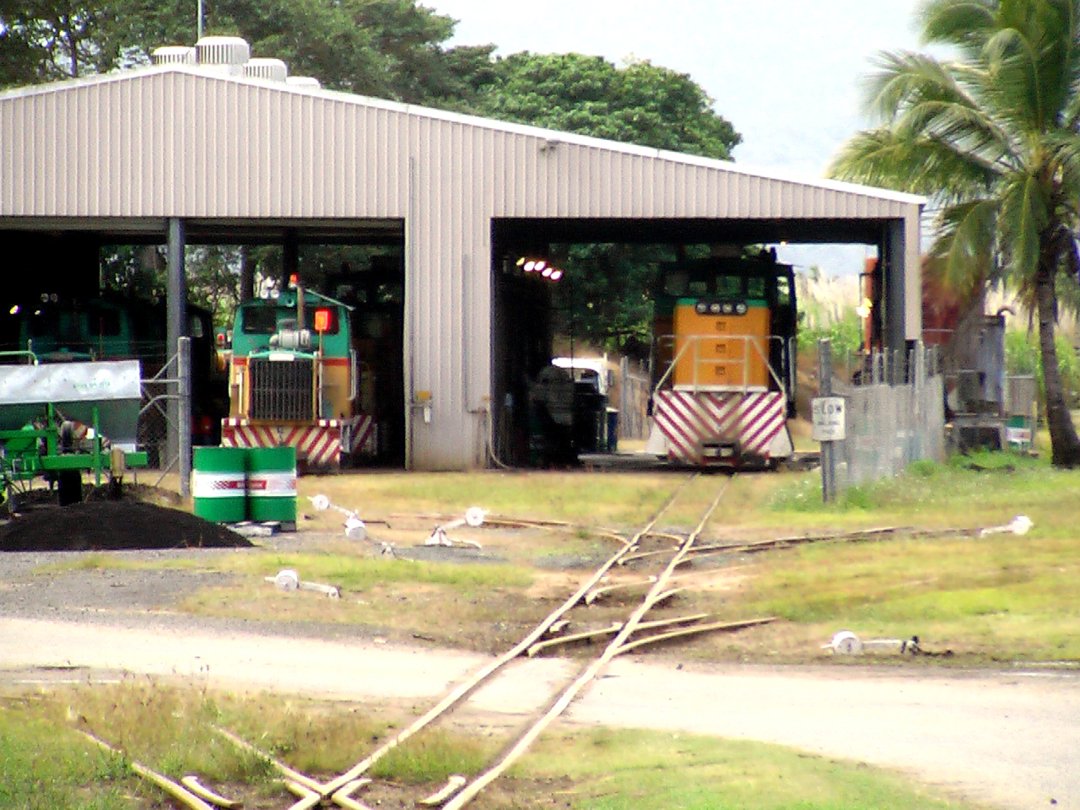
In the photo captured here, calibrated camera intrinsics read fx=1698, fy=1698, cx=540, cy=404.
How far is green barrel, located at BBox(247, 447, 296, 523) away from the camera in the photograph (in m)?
19.4

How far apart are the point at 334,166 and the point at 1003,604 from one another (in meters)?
20.3

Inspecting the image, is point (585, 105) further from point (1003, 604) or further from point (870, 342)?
point (1003, 604)

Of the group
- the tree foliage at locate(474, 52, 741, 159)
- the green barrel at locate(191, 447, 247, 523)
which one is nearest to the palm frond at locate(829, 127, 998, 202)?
the green barrel at locate(191, 447, 247, 523)

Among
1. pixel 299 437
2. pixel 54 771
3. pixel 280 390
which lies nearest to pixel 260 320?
pixel 280 390

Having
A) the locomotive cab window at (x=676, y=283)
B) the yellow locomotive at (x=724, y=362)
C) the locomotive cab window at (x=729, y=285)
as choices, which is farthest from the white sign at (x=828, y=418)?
the locomotive cab window at (x=676, y=283)

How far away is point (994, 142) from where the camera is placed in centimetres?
3225

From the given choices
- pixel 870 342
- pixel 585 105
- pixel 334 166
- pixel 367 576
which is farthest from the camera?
pixel 585 105

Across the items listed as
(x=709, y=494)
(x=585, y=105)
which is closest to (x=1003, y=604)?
(x=709, y=494)

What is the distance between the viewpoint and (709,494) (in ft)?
86.4

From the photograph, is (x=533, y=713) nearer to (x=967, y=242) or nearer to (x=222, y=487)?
(x=222, y=487)

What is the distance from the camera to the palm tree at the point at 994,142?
3097 centimetres

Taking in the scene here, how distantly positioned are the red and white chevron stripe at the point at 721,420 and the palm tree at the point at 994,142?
446 cm

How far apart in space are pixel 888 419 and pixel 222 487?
35.4 ft

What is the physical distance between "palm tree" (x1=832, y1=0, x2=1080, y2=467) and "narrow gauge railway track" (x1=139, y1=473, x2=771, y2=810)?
52.1 feet
